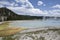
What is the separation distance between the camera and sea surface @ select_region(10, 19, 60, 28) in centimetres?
161

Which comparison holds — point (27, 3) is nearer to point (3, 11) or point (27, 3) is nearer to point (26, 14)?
point (26, 14)

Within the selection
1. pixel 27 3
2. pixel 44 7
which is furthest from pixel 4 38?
pixel 44 7

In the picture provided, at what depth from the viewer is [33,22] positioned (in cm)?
163

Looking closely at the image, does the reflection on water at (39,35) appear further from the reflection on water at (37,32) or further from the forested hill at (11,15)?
the forested hill at (11,15)

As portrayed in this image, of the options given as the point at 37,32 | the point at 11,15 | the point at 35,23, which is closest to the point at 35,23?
the point at 35,23

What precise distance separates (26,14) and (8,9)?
0.25 m

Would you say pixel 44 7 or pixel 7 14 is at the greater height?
pixel 44 7

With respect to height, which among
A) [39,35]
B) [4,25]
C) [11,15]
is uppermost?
[11,15]

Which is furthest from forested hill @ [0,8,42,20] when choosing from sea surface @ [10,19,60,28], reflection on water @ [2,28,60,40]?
reflection on water @ [2,28,60,40]

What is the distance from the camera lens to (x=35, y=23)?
1.63 metres

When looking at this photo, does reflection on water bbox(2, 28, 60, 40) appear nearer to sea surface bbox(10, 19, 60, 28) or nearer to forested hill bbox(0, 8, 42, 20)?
sea surface bbox(10, 19, 60, 28)

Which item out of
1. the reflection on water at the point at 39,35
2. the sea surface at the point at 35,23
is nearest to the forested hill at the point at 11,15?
the sea surface at the point at 35,23

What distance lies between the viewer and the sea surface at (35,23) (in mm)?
1607

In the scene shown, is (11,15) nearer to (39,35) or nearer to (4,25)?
(4,25)
